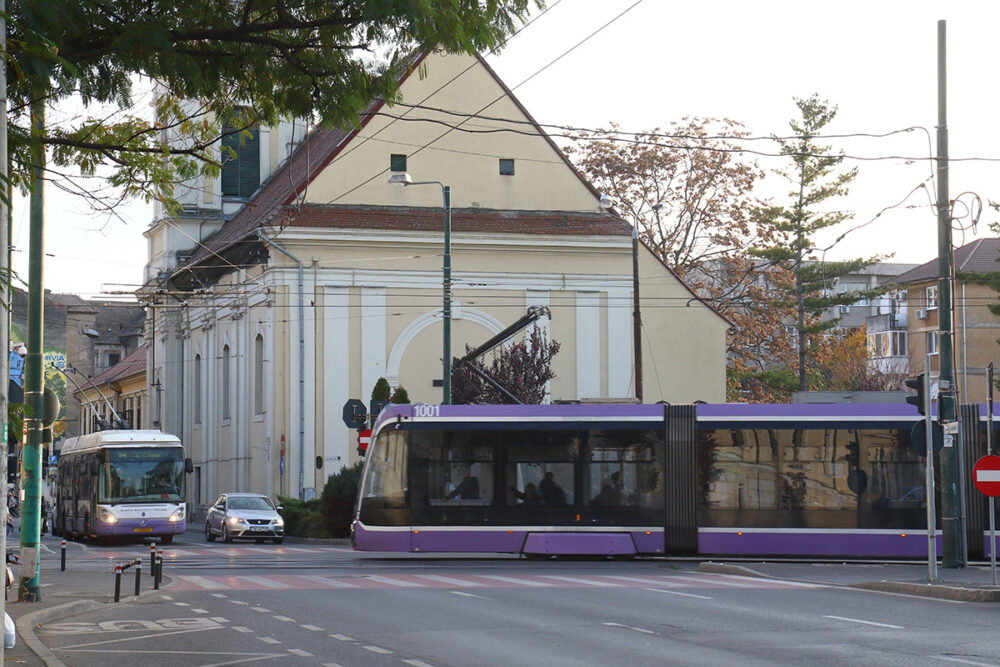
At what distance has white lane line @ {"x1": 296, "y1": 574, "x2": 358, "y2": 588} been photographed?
842 inches

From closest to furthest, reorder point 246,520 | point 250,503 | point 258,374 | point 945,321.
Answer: point 945,321 < point 246,520 < point 250,503 < point 258,374

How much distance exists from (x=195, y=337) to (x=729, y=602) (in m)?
45.0

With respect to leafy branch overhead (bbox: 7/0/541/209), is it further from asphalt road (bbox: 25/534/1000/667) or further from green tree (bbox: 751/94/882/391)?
green tree (bbox: 751/94/882/391)

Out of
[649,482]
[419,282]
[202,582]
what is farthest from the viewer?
[419,282]

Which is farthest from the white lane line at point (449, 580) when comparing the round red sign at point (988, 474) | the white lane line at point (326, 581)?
the round red sign at point (988, 474)

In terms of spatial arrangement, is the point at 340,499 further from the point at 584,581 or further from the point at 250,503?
the point at 584,581

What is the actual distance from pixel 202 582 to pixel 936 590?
424 inches

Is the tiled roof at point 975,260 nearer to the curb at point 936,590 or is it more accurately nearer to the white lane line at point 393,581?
the curb at point 936,590

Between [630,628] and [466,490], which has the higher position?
[466,490]

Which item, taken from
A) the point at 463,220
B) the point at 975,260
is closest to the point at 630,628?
the point at 463,220

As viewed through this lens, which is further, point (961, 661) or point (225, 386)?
point (225, 386)

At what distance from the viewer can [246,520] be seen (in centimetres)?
3962

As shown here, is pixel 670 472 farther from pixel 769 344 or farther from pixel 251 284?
pixel 769 344

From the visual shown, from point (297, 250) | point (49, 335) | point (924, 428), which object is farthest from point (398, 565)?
point (49, 335)
